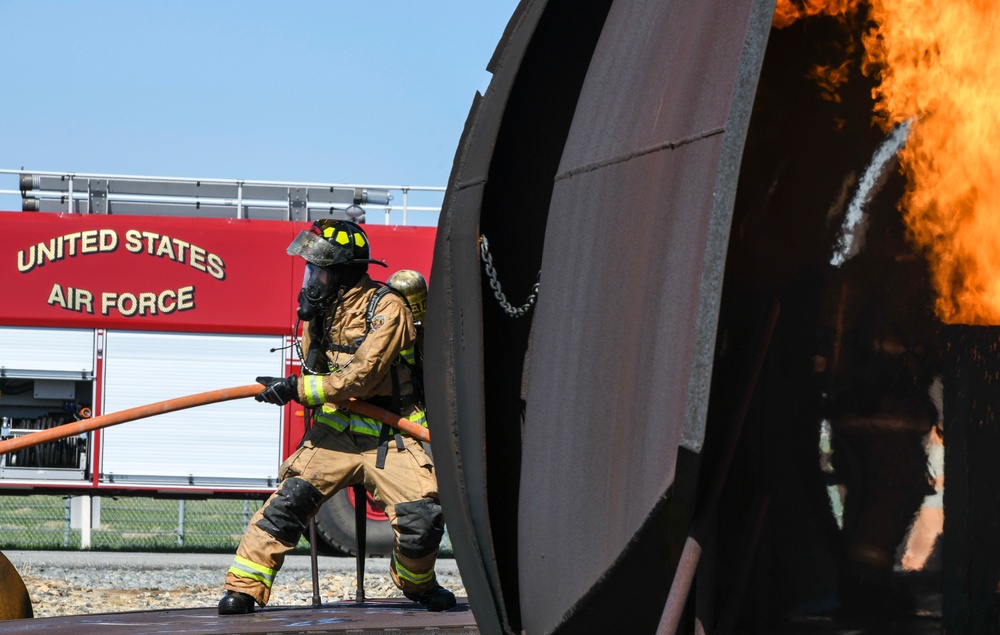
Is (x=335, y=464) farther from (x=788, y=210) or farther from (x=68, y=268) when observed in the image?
(x=68, y=268)

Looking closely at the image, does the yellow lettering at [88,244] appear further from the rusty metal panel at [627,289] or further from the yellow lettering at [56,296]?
the rusty metal panel at [627,289]

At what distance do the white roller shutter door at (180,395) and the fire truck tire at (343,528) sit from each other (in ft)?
3.72

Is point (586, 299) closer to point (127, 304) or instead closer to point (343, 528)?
point (343, 528)

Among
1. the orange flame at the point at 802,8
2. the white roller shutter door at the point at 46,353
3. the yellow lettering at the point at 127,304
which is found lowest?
the white roller shutter door at the point at 46,353

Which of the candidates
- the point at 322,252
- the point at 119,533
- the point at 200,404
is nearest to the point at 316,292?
the point at 322,252

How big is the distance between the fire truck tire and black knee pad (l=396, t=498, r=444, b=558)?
6.67m

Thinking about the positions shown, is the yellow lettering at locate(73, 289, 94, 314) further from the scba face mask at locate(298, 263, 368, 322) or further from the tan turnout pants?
the tan turnout pants

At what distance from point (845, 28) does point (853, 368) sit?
920 millimetres

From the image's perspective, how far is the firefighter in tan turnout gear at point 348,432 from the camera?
5.88m

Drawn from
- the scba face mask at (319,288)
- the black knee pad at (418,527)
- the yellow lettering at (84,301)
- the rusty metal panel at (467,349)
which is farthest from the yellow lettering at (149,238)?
the rusty metal panel at (467,349)

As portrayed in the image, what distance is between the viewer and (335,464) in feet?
19.8

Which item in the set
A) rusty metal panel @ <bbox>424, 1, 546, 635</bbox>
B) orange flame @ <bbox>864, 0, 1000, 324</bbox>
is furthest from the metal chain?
orange flame @ <bbox>864, 0, 1000, 324</bbox>

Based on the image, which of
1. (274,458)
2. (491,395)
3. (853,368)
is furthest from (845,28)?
(274,458)

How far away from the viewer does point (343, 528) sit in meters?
12.5
